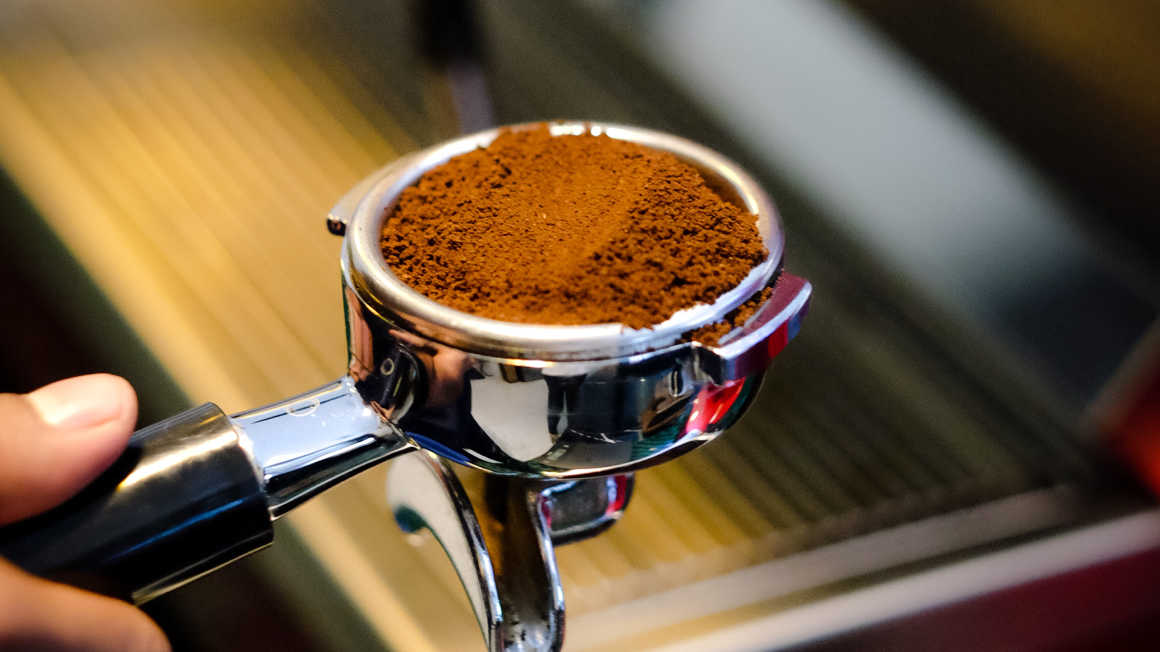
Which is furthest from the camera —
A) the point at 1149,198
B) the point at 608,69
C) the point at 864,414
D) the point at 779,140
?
the point at 608,69

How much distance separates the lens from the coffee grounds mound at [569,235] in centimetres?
28

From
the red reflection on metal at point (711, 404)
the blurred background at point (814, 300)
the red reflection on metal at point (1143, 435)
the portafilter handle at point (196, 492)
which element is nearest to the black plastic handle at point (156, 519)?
the portafilter handle at point (196, 492)

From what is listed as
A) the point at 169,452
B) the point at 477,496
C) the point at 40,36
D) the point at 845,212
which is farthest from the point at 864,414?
the point at 40,36

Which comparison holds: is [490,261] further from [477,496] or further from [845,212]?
[845,212]

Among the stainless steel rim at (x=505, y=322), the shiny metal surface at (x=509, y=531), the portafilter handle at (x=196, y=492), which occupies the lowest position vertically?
the shiny metal surface at (x=509, y=531)

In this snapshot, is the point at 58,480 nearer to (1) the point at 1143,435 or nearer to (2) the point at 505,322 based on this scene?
(2) the point at 505,322

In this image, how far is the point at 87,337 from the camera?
801 mm

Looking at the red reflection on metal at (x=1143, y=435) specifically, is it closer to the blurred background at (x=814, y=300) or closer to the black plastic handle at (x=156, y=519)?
the blurred background at (x=814, y=300)

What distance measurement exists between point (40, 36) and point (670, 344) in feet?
3.84

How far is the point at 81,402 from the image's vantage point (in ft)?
0.97

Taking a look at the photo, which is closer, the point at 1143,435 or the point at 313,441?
the point at 313,441

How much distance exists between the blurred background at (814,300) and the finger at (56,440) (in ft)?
1.08

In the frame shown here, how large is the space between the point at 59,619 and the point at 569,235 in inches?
8.5

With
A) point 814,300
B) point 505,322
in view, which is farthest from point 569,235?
point 814,300
